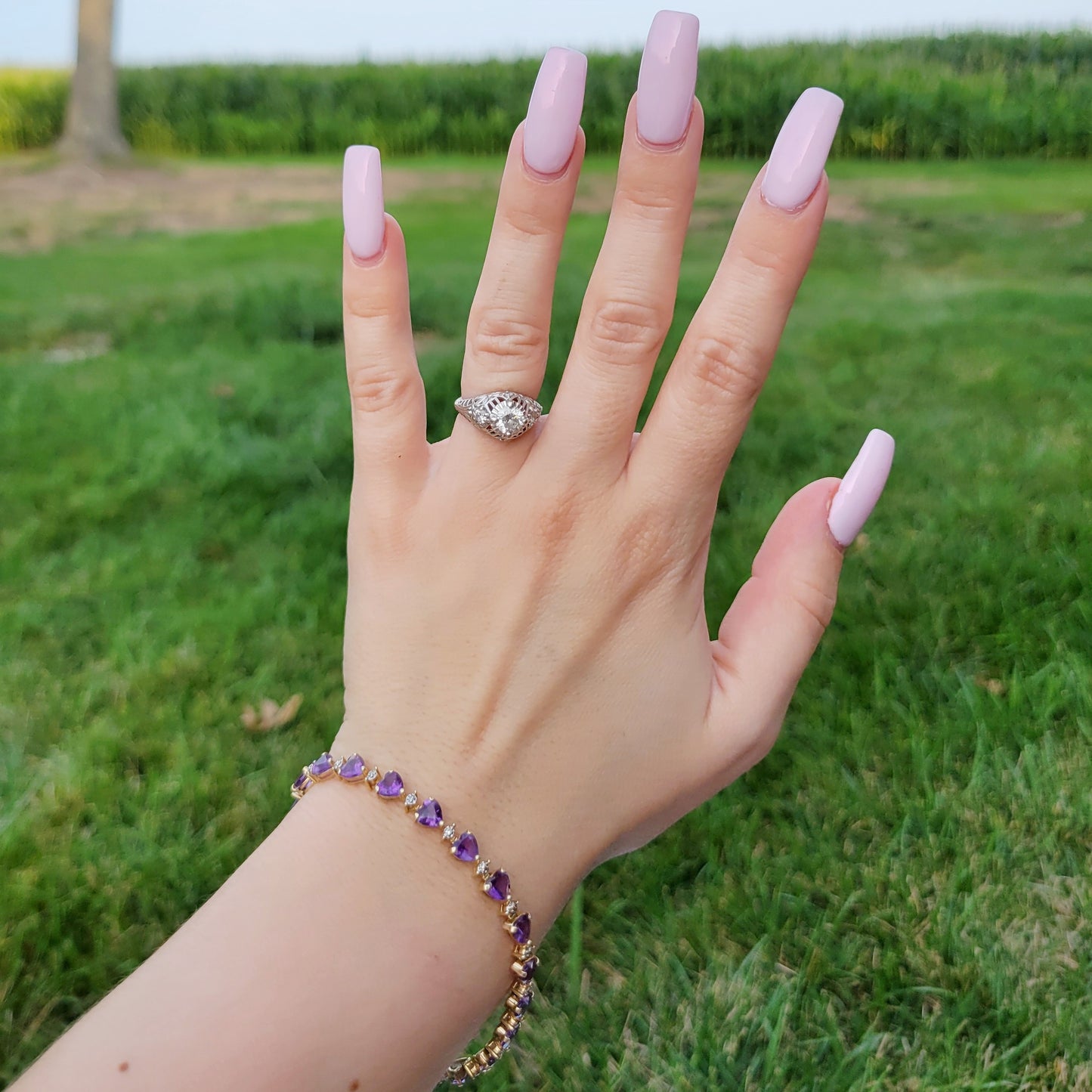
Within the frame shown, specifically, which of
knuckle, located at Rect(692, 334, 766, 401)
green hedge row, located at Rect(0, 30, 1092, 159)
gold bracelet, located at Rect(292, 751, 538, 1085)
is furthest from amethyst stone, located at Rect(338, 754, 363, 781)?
green hedge row, located at Rect(0, 30, 1092, 159)

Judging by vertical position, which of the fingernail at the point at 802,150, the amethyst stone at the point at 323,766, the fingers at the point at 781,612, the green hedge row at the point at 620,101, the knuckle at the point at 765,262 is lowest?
the amethyst stone at the point at 323,766

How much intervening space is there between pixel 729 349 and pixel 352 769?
56 centimetres

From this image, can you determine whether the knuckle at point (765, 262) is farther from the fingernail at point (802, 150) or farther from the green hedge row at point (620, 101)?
the green hedge row at point (620, 101)

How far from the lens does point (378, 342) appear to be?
3.16 ft

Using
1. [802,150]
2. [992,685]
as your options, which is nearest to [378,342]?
[802,150]

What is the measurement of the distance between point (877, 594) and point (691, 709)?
74 cm

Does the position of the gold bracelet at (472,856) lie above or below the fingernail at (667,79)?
below

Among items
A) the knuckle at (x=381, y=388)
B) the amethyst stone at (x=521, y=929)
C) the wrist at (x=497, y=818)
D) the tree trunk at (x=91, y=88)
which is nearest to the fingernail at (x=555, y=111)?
the knuckle at (x=381, y=388)

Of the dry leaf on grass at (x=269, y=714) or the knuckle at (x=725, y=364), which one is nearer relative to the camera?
the knuckle at (x=725, y=364)

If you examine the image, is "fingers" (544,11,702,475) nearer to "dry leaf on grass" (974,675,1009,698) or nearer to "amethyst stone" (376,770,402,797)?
"amethyst stone" (376,770,402,797)

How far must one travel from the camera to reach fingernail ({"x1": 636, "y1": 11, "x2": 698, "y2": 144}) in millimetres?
771

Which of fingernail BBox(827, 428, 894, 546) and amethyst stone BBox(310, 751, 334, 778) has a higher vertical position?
fingernail BBox(827, 428, 894, 546)

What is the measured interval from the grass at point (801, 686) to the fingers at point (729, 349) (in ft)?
1.66

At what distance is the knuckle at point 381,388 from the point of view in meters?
0.95
